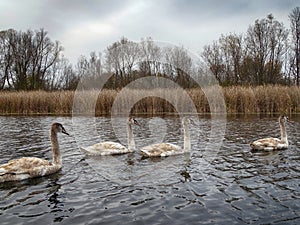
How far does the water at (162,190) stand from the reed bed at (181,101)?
14.7m

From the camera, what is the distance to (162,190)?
688cm

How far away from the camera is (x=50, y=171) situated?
8.08 m

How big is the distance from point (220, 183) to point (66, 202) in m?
3.13

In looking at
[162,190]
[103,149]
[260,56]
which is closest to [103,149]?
[103,149]

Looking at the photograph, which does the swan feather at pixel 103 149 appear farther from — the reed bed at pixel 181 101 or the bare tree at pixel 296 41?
the bare tree at pixel 296 41

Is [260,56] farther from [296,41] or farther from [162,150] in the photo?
[162,150]

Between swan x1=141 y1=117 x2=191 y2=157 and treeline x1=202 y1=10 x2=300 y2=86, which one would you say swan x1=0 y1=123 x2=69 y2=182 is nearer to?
swan x1=141 y1=117 x2=191 y2=157

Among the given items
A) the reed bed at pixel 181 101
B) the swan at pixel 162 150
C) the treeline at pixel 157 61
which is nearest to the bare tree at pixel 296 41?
the treeline at pixel 157 61

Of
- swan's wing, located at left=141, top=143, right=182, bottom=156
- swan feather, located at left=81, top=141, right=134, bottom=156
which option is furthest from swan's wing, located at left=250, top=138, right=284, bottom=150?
swan feather, located at left=81, top=141, right=134, bottom=156

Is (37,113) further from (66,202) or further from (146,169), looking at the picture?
(66,202)

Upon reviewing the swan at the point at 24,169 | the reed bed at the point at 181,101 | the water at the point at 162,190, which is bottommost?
the water at the point at 162,190

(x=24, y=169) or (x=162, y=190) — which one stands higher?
(x=24, y=169)

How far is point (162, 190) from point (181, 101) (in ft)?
65.6

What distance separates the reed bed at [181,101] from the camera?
25719mm
